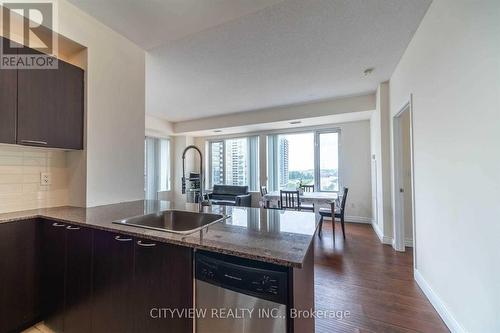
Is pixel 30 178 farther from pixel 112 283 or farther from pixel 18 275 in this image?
pixel 112 283

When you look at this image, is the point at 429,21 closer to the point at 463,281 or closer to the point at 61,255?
the point at 463,281

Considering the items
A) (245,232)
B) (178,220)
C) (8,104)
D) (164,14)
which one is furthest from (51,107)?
(245,232)

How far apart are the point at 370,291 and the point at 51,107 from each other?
11.2 ft

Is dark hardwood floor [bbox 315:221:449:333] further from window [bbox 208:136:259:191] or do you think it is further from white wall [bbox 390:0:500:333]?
window [bbox 208:136:259:191]

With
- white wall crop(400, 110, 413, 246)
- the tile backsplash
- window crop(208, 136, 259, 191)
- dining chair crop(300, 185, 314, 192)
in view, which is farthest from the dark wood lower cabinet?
window crop(208, 136, 259, 191)

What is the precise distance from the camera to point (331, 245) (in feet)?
11.4

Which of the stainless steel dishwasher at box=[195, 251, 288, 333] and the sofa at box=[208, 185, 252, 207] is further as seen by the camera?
the sofa at box=[208, 185, 252, 207]

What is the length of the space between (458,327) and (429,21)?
8.41 feet

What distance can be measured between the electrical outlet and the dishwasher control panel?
1900mm

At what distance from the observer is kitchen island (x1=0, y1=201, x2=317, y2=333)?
3.30 feet

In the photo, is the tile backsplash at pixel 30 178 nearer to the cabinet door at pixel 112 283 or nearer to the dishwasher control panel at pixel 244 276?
the cabinet door at pixel 112 283

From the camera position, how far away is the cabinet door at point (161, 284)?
3.48 ft

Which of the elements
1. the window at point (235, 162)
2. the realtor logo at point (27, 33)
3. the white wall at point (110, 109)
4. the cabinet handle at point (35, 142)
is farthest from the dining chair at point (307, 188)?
the realtor logo at point (27, 33)

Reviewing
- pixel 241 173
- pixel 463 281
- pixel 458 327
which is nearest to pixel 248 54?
pixel 463 281
